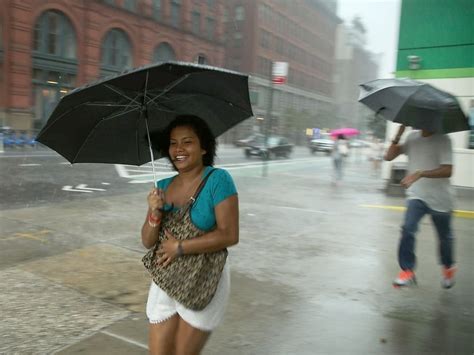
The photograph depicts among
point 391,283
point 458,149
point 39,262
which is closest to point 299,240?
point 391,283

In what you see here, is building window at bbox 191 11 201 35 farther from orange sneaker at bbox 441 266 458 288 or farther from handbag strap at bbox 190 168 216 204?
handbag strap at bbox 190 168 216 204

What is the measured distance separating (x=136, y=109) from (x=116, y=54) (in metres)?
19.3

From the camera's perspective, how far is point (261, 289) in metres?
4.33

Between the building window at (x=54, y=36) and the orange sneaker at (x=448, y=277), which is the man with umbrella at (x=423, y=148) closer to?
the orange sneaker at (x=448, y=277)

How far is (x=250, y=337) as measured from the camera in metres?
3.31

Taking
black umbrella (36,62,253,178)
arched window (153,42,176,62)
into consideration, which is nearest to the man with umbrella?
black umbrella (36,62,253,178)

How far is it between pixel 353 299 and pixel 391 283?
A: 694mm

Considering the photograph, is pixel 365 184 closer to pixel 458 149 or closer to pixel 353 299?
pixel 458 149

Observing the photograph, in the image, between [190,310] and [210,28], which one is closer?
[190,310]

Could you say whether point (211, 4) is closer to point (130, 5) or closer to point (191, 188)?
point (130, 5)

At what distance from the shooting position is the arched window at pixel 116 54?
20.0 m

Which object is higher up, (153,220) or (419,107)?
(419,107)

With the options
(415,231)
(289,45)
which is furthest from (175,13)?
(415,231)

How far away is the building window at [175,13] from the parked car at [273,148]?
29.0 feet
